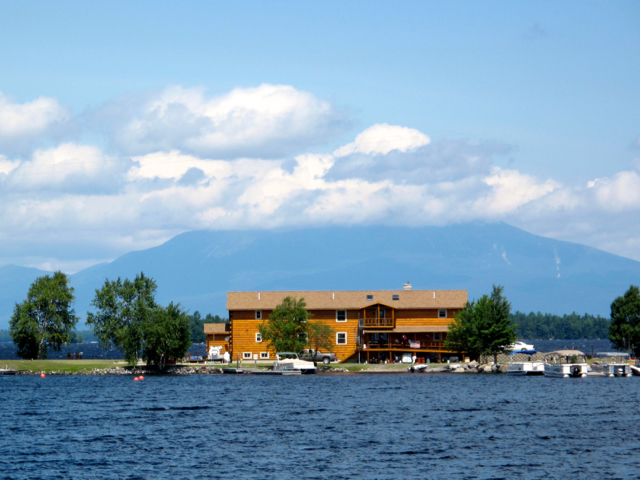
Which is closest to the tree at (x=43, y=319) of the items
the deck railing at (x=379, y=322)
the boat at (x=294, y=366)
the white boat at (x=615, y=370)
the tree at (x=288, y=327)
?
the tree at (x=288, y=327)

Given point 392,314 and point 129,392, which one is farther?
point 392,314

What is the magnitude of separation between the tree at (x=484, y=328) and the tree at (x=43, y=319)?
175 ft

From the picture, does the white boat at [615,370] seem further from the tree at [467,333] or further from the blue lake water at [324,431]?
the blue lake water at [324,431]

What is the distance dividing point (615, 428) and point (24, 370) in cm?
7843

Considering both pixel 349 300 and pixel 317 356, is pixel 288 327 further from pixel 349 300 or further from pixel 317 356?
pixel 349 300

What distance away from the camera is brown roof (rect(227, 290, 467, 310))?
10825 centimetres

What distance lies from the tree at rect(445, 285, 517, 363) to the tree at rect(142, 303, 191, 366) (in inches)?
1325

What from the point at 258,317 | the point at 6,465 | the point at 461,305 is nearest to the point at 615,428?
the point at 6,465

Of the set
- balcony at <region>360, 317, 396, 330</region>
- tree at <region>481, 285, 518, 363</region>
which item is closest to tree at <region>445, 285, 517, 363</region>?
tree at <region>481, 285, 518, 363</region>

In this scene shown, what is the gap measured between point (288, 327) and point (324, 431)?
49693 millimetres

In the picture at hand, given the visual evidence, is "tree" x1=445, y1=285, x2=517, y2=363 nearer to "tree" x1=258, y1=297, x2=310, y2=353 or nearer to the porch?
the porch

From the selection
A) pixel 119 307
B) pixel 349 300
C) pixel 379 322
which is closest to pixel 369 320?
pixel 379 322

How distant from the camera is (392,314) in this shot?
107 m

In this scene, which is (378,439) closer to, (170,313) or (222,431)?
(222,431)
